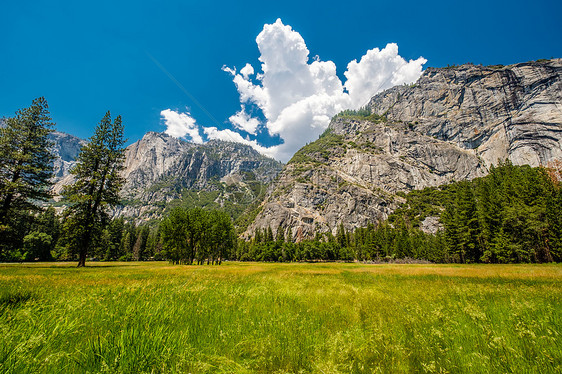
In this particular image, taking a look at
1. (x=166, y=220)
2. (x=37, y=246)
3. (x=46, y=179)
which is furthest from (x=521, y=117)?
(x=37, y=246)

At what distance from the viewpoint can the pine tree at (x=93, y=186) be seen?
81.6 ft

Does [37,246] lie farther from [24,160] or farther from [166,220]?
[24,160]

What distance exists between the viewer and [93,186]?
85.7 ft

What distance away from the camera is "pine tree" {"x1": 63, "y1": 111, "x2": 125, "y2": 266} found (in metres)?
24.9

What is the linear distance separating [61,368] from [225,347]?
2.03 metres

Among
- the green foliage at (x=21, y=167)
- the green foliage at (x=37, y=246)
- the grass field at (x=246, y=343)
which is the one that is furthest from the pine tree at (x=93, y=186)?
the green foliage at (x=37, y=246)

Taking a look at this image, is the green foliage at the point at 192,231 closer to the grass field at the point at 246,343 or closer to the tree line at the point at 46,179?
the tree line at the point at 46,179

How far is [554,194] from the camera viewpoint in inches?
1875

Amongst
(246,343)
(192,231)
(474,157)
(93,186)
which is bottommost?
(246,343)

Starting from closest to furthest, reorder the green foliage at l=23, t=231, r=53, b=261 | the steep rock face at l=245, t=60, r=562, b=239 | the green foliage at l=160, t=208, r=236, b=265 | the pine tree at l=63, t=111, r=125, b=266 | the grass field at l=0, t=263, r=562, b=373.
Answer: the grass field at l=0, t=263, r=562, b=373 < the pine tree at l=63, t=111, r=125, b=266 < the green foliage at l=160, t=208, r=236, b=265 < the green foliage at l=23, t=231, r=53, b=261 < the steep rock face at l=245, t=60, r=562, b=239

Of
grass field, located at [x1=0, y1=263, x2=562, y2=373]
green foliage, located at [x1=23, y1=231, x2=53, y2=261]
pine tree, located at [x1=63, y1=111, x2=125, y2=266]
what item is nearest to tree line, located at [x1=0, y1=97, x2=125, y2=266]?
pine tree, located at [x1=63, y1=111, x2=125, y2=266]

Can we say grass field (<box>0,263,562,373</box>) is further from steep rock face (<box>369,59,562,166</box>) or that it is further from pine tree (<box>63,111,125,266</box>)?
steep rock face (<box>369,59,562,166</box>)

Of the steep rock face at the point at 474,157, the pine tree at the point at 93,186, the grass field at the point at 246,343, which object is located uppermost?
the steep rock face at the point at 474,157

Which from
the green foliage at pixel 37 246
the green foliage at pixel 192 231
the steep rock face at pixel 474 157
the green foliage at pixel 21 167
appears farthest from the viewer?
the steep rock face at pixel 474 157
